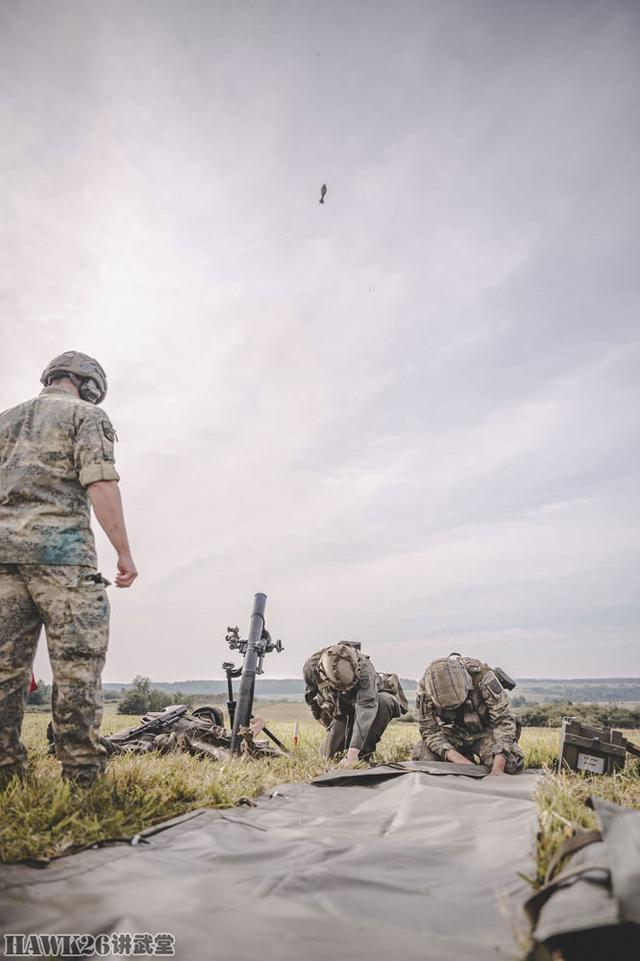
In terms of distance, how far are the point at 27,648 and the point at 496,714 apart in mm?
5149

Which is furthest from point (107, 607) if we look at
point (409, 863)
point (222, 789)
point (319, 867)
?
point (409, 863)

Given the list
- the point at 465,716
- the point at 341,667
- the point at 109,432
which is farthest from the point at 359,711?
the point at 109,432

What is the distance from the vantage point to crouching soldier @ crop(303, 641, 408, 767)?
269 inches

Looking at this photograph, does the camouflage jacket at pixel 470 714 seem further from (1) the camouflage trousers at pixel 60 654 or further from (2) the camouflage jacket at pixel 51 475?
(2) the camouflage jacket at pixel 51 475

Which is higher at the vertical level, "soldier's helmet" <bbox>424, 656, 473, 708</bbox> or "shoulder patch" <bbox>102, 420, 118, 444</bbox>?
"shoulder patch" <bbox>102, 420, 118, 444</bbox>

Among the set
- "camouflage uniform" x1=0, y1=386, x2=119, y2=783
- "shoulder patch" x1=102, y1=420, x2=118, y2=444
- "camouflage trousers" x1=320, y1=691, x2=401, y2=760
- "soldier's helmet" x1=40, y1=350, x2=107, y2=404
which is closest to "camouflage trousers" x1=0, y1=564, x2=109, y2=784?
"camouflage uniform" x1=0, y1=386, x2=119, y2=783

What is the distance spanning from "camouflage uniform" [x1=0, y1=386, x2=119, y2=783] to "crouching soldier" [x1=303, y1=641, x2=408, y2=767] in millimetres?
3684

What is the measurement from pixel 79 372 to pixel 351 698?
17.7ft

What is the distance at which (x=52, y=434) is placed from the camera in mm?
3912

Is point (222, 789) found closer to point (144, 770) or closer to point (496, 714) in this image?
point (144, 770)

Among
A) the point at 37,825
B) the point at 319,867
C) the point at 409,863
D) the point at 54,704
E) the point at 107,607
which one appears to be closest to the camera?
the point at 319,867

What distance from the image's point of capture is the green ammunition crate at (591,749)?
5.62 meters

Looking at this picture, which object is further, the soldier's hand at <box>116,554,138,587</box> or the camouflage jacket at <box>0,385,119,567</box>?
the soldier's hand at <box>116,554,138,587</box>

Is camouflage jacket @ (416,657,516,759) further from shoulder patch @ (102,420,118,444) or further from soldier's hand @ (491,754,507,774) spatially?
shoulder patch @ (102,420,118,444)
